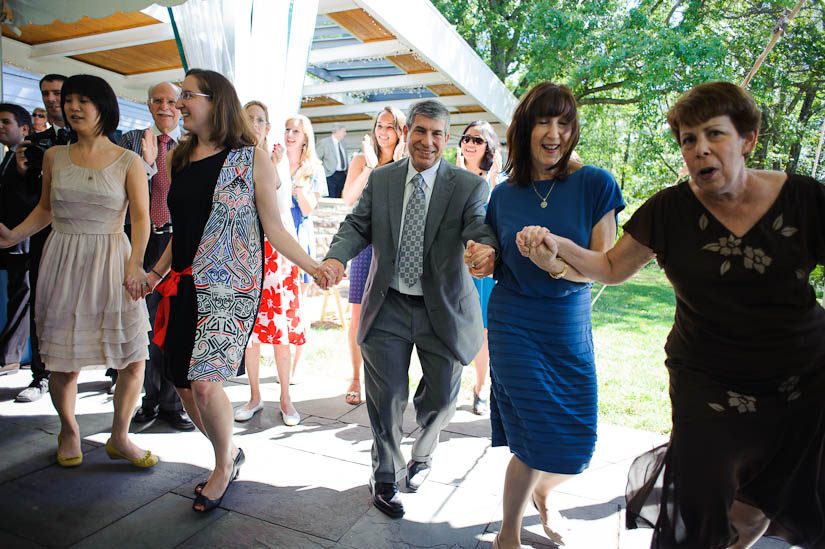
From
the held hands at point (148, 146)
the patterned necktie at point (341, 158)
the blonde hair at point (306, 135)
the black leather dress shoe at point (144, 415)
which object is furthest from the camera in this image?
the patterned necktie at point (341, 158)

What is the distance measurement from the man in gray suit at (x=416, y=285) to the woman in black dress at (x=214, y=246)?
1.31ft

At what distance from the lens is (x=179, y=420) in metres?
3.87

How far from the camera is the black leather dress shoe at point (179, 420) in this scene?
3.84 metres

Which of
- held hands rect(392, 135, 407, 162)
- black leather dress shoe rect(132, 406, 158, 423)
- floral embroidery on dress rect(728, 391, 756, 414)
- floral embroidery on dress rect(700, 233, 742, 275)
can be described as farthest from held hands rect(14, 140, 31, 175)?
floral embroidery on dress rect(728, 391, 756, 414)

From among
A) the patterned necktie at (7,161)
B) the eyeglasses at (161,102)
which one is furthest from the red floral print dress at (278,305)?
the patterned necktie at (7,161)

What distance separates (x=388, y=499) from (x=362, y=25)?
18.2ft

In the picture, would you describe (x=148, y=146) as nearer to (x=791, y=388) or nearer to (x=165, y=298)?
(x=165, y=298)

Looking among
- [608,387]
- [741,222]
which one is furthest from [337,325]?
[741,222]

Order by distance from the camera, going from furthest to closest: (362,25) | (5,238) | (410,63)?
(410,63) < (362,25) < (5,238)

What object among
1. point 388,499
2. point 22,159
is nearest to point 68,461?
point 388,499

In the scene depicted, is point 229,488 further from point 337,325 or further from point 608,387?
point 337,325

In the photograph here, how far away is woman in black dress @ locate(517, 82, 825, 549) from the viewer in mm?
1764

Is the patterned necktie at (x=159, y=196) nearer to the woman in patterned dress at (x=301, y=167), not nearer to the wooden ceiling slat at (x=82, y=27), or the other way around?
the woman in patterned dress at (x=301, y=167)

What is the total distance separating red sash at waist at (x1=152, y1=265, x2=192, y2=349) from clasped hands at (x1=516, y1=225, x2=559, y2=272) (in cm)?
160
